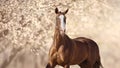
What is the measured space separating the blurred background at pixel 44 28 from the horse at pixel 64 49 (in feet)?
14.5

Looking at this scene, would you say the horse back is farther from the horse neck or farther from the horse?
the horse neck

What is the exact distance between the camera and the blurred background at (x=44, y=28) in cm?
1392

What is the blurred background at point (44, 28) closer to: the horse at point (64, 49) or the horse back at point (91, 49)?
the horse back at point (91, 49)

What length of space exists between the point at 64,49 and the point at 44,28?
6627 millimetres

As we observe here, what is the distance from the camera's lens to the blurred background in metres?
13.9

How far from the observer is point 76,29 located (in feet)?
48.0

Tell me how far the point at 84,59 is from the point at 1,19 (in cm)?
715

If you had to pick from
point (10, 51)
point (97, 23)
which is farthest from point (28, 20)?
point (97, 23)

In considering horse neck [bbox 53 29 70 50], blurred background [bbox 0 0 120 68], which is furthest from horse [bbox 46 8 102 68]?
blurred background [bbox 0 0 120 68]

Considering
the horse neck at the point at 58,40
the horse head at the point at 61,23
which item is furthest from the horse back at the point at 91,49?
the horse head at the point at 61,23

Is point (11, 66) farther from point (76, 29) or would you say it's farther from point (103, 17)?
point (103, 17)

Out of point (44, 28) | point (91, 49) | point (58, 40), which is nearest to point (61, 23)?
point (58, 40)

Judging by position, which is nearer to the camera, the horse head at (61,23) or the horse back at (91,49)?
the horse head at (61,23)

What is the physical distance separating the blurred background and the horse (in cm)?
442
